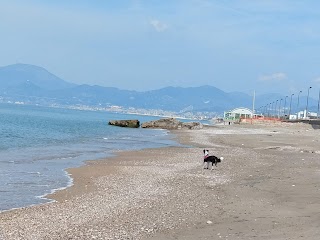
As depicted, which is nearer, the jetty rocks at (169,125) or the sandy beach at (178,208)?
the sandy beach at (178,208)

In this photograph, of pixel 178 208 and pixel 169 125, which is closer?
pixel 178 208

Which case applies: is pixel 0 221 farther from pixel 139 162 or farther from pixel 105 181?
pixel 139 162

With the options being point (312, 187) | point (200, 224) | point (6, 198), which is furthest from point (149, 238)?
point (312, 187)

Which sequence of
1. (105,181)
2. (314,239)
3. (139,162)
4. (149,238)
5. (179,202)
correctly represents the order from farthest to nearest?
1. (139,162)
2. (105,181)
3. (179,202)
4. (149,238)
5. (314,239)

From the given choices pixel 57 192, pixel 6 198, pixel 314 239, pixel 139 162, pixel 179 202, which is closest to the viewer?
pixel 314 239

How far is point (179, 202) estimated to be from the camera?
47.0 ft

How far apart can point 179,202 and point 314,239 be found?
5.52 m

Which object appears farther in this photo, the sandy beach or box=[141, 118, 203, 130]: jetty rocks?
box=[141, 118, 203, 130]: jetty rocks

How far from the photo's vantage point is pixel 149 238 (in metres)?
10.2

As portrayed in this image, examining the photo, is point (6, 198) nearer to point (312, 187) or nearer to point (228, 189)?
point (228, 189)

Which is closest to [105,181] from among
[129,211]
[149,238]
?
[129,211]

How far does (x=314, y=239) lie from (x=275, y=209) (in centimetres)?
357

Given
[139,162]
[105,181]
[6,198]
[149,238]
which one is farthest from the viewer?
[139,162]

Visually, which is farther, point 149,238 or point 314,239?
point 149,238
